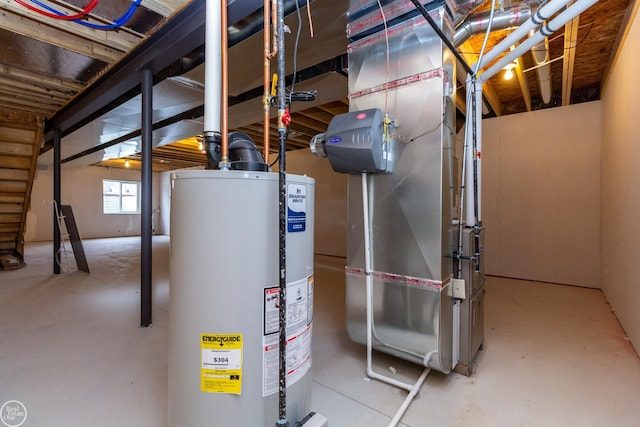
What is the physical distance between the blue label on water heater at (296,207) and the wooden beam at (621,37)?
290cm

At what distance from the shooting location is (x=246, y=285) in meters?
0.98

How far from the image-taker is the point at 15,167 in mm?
4176

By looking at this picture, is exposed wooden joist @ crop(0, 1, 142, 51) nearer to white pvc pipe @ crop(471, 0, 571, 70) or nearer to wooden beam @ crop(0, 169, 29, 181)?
white pvc pipe @ crop(471, 0, 571, 70)

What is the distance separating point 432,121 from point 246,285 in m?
1.30

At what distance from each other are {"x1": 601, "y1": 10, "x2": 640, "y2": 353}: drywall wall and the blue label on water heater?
256 centimetres

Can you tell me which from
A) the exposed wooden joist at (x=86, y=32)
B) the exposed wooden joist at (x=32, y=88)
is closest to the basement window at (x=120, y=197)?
the exposed wooden joist at (x=32, y=88)

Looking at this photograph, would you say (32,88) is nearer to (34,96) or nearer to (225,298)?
(34,96)

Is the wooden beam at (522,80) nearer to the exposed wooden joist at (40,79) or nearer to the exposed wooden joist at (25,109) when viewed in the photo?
the exposed wooden joist at (40,79)

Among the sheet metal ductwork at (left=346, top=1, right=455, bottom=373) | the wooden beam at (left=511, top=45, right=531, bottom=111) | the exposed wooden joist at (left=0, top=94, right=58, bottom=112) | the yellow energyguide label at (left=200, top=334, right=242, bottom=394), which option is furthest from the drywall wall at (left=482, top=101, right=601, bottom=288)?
the exposed wooden joist at (left=0, top=94, right=58, bottom=112)

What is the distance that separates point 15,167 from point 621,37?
727 cm

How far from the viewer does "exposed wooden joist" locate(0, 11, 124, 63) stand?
7.09ft

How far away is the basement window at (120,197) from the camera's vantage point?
9.83 m

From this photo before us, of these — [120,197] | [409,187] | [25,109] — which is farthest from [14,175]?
[120,197]

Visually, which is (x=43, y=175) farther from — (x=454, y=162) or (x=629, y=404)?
(x=629, y=404)
